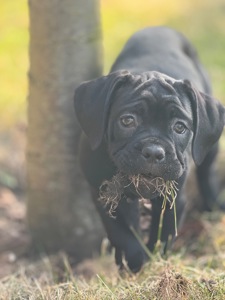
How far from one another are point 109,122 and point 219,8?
23.1 ft

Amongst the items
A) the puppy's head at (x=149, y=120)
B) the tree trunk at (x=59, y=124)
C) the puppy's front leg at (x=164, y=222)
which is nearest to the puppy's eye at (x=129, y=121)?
the puppy's head at (x=149, y=120)

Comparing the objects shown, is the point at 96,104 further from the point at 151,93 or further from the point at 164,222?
the point at 164,222

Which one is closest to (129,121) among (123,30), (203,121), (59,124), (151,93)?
(151,93)

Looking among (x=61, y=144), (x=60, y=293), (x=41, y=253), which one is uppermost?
(x=61, y=144)

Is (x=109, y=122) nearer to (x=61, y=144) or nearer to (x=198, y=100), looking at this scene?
(x=198, y=100)

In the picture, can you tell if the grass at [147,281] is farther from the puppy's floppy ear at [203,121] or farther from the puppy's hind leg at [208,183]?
the puppy's floppy ear at [203,121]

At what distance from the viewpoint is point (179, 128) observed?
4.47 metres

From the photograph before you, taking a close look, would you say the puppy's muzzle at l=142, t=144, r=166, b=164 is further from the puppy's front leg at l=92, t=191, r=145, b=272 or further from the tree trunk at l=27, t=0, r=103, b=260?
the tree trunk at l=27, t=0, r=103, b=260

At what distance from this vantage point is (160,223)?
4.86m

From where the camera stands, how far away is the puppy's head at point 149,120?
14.0ft

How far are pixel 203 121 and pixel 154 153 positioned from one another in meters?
0.58

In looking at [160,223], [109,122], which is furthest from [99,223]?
[109,122]

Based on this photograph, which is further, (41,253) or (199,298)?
(41,253)

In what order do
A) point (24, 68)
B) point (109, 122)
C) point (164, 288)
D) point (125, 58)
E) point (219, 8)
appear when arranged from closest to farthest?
1. point (164, 288)
2. point (109, 122)
3. point (125, 58)
4. point (24, 68)
5. point (219, 8)
